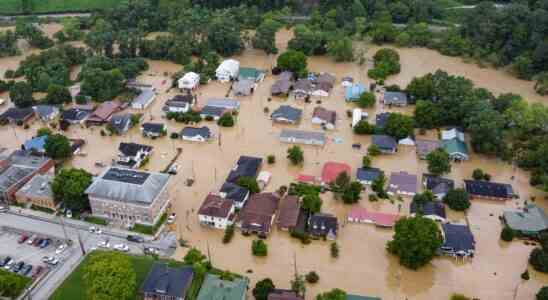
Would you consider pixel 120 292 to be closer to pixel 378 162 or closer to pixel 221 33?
pixel 378 162

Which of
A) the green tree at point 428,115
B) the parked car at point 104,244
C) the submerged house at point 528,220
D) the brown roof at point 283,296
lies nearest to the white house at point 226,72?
the green tree at point 428,115

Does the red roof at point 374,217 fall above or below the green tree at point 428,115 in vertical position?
below

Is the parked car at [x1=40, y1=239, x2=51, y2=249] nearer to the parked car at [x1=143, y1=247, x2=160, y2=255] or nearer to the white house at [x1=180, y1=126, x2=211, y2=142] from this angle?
the parked car at [x1=143, y1=247, x2=160, y2=255]

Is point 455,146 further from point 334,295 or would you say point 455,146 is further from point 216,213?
point 216,213

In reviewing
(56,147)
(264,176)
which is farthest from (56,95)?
(264,176)

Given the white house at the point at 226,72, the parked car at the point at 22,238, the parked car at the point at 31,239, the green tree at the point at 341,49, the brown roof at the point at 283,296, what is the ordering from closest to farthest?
the brown roof at the point at 283,296, the parked car at the point at 31,239, the parked car at the point at 22,238, the white house at the point at 226,72, the green tree at the point at 341,49

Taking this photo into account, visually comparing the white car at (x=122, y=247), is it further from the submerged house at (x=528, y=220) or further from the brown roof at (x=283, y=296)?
the submerged house at (x=528, y=220)

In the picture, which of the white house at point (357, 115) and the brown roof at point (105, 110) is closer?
the white house at point (357, 115)

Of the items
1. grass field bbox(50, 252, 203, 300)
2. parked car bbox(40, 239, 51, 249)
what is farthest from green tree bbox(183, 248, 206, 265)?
parked car bbox(40, 239, 51, 249)
